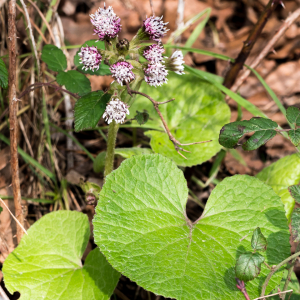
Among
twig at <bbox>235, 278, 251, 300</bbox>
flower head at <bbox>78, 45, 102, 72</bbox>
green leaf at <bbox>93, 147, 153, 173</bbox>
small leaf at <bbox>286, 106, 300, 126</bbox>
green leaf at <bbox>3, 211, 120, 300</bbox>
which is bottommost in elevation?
twig at <bbox>235, 278, 251, 300</bbox>

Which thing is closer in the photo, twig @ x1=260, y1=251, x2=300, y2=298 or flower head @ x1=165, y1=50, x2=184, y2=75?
twig @ x1=260, y1=251, x2=300, y2=298

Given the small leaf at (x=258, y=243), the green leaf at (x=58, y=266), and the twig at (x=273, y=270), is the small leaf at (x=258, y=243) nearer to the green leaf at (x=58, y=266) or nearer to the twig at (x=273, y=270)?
the twig at (x=273, y=270)

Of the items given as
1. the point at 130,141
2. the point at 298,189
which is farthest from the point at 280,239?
the point at 130,141

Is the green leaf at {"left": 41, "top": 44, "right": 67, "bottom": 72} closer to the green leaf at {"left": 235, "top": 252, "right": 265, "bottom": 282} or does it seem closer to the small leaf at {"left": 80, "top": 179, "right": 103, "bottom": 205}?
the small leaf at {"left": 80, "top": 179, "right": 103, "bottom": 205}

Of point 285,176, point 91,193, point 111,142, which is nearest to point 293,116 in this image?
point 285,176

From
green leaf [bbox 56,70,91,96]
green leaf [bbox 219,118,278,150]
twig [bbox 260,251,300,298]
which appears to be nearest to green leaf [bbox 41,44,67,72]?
green leaf [bbox 56,70,91,96]

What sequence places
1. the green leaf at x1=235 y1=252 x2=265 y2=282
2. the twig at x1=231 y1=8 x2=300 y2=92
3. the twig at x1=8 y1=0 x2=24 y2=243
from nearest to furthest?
the green leaf at x1=235 y1=252 x2=265 y2=282
the twig at x1=8 y1=0 x2=24 y2=243
the twig at x1=231 y1=8 x2=300 y2=92

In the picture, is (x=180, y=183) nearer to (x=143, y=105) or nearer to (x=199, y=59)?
(x=143, y=105)
